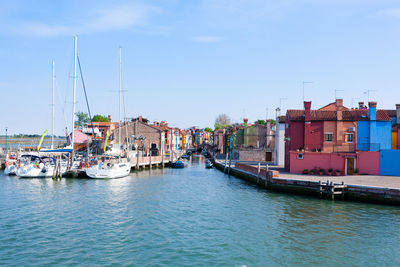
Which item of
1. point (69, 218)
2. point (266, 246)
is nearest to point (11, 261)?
point (69, 218)

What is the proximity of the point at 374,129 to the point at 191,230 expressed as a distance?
29878 mm

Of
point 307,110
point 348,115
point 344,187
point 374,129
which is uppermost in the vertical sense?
point 307,110

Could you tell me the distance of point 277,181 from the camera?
34906 mm

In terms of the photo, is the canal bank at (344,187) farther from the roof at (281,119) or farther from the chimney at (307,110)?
the roof at (281,119)

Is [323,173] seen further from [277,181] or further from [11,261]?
[11,261]

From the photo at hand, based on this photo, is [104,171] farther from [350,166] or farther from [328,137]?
[350,166]

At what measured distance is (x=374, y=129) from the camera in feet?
129

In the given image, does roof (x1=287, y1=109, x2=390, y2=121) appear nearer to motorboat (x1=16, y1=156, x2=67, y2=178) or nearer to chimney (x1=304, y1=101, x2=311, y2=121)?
chimney (x1=304, y1=101, x2=311, y2=121)

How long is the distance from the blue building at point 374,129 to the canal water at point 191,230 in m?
14.0

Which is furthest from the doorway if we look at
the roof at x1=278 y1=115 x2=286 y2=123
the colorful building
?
the roof at x1=278 y1=115 x2=286 y2=123

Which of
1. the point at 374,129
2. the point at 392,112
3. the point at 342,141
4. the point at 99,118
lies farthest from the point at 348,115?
the point at 99,118

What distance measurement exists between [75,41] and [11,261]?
131 ft

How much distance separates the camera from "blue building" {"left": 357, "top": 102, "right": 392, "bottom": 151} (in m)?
39.1

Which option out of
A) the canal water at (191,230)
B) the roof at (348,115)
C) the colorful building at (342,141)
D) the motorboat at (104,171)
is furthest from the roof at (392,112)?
the motorboat at (104,171)
